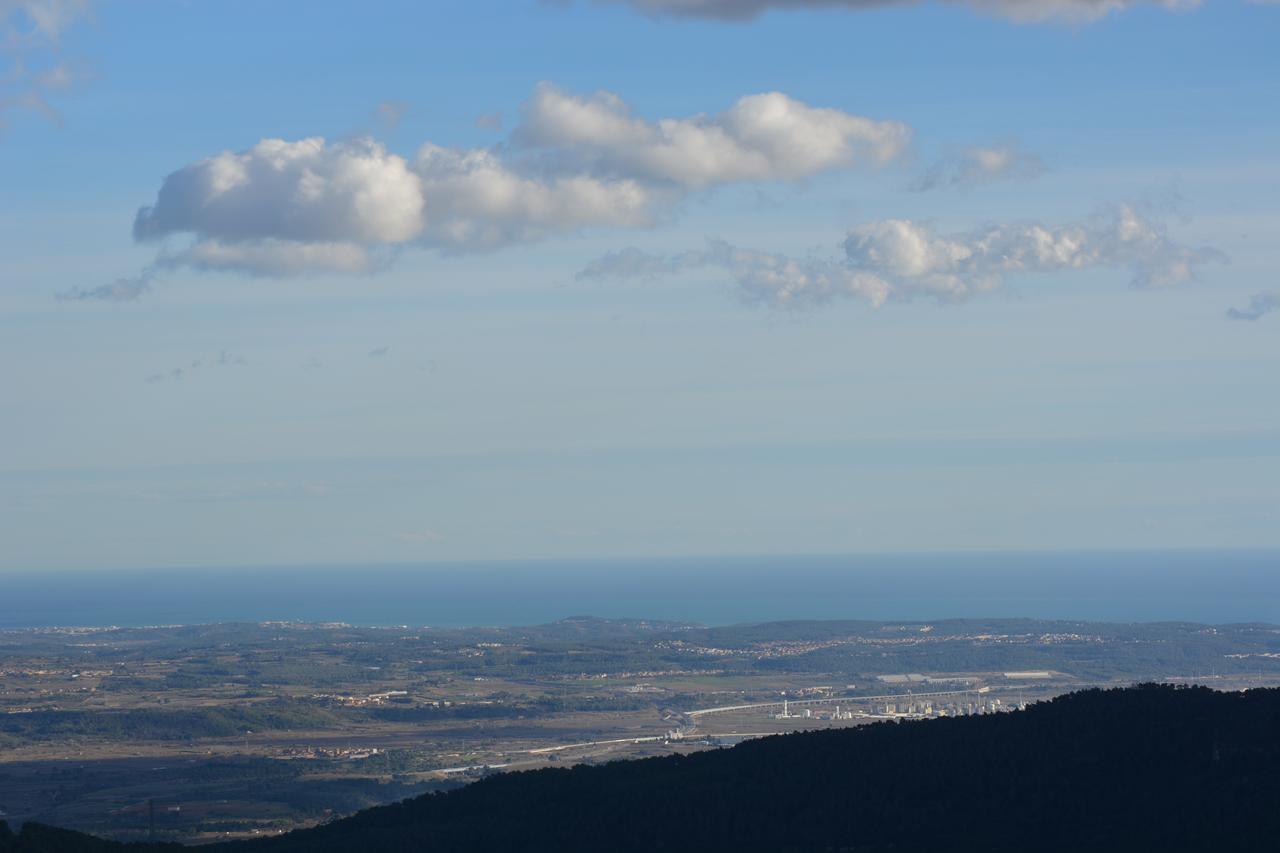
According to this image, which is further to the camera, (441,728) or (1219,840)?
(441,728)

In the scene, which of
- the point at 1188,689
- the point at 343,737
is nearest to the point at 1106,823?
the point at 1188,689

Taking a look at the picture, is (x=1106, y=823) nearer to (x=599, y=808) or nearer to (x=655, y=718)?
(x=599, y=808)

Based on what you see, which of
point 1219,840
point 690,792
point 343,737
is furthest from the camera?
point 343,737

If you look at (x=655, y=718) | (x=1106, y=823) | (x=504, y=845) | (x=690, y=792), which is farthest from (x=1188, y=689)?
→ (x=655, y=718)

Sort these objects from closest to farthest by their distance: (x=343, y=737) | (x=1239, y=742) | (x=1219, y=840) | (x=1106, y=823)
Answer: (x=1219, y=840) → (x=1106, y=823) → (x=1239, y=742) → (x=343, y=737)

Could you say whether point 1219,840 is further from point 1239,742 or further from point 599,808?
point 599,808

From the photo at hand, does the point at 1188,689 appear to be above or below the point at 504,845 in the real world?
above
